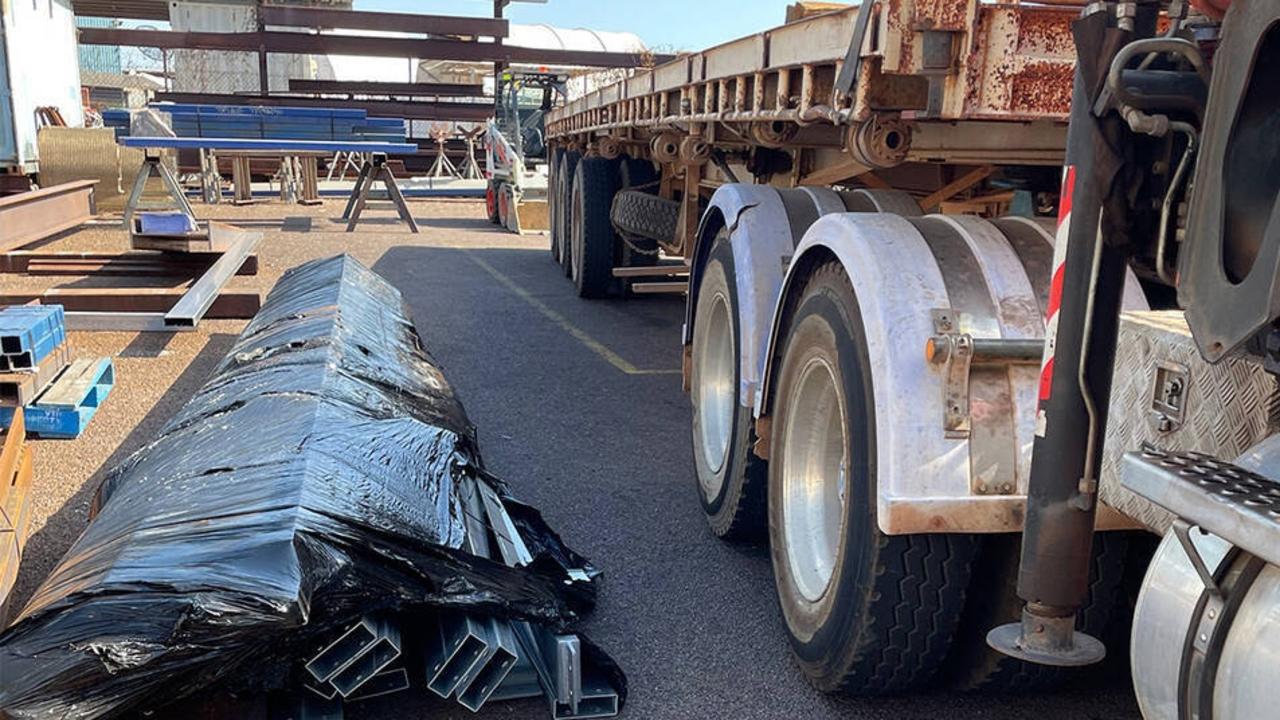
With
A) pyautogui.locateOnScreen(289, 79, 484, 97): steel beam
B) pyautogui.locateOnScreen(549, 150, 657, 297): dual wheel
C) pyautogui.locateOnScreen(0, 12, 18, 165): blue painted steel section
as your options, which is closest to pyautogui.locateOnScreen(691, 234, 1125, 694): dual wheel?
pyautogui.locateOnScreen(549, 150, 657, 297): dual wheel

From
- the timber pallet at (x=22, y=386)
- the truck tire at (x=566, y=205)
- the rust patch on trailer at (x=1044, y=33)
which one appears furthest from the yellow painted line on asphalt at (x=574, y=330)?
the rust patch on trailer at (x=1044, y=33)

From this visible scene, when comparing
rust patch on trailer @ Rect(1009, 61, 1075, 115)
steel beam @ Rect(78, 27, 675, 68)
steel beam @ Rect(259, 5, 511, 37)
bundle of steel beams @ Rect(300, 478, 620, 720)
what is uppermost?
steel beam @ Rect(259, 5, 511, 37)

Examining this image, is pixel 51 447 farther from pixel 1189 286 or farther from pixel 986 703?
pixel 1189 286

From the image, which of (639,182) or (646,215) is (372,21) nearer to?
(639,182)

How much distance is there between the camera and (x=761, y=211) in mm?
3768

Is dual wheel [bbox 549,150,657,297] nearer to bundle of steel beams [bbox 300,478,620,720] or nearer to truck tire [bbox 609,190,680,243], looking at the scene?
truck tire [bbox 609,190,680,243]

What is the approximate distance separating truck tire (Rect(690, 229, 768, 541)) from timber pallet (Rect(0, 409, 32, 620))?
2.37 metres

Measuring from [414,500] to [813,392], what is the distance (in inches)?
48.4

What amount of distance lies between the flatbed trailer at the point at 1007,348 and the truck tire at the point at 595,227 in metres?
5.06

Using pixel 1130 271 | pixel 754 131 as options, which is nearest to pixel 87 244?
pixel 754 131

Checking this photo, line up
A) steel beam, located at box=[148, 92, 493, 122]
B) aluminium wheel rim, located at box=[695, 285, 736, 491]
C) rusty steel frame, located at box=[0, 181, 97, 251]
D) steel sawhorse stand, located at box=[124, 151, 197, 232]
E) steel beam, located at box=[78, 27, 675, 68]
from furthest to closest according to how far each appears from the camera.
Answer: steel beam, located at box=[78, 27, 675, 68] < steel beam, located at box=[148, 92, 493, 122] < steel sawhorse stand, located at box=[124, 151, 197, 232] < rusty steel frame, located at box=[0, 181, 97, 251] < aluminium wheel rim, located at box=[695, 285, 736, 491]

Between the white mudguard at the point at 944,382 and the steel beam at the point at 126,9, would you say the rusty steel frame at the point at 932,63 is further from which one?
the steel beam at the point at 126,9

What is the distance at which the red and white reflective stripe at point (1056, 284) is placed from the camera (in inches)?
73.3

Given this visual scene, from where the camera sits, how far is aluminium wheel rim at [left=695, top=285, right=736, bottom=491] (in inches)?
164
